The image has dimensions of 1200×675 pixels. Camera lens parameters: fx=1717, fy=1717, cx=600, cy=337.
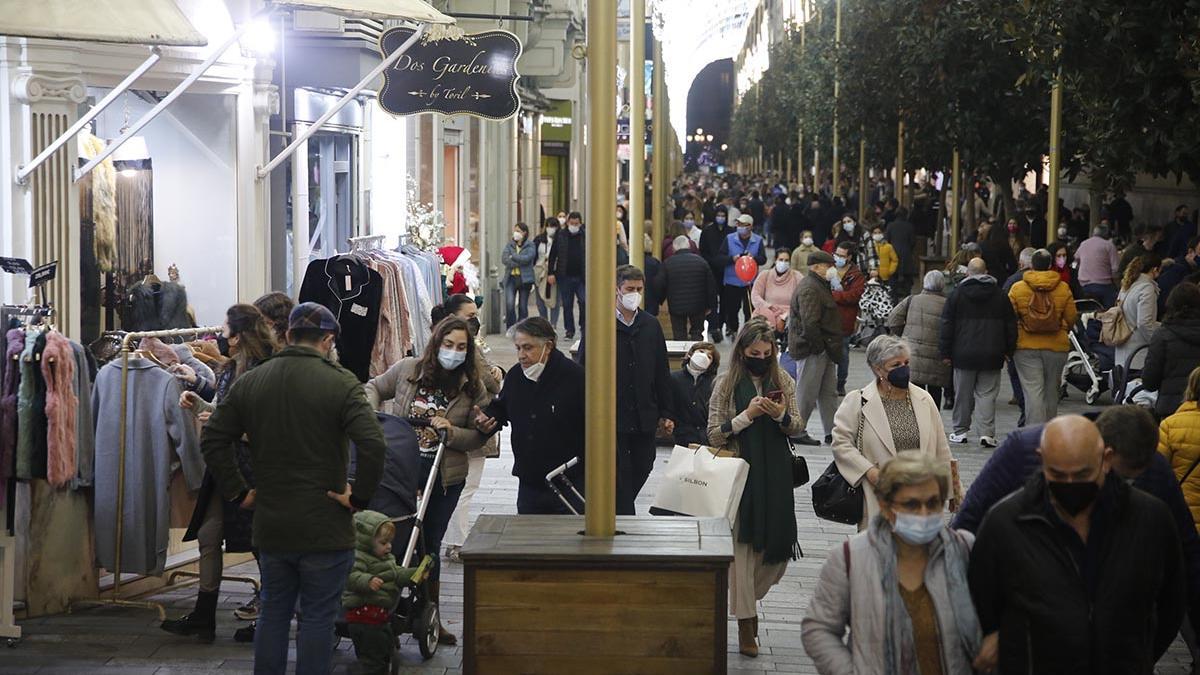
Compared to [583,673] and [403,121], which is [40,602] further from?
[403,121]

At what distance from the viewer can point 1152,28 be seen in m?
15.0

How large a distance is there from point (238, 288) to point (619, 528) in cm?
754

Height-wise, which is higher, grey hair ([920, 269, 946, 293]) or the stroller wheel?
grey hair ([920, 269, 946, 293])

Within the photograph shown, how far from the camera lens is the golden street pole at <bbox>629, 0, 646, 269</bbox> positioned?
17.0 meters

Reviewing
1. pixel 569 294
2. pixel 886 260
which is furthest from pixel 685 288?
pixel 886 260

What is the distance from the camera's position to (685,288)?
792 inches

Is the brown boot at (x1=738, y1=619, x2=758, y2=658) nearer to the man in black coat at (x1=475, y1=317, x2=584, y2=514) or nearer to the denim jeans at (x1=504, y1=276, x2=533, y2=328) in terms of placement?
the man in black coat at (x1=475, y1=317, x2=584, y2=514)

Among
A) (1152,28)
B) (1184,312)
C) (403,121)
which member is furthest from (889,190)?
(1184,312)

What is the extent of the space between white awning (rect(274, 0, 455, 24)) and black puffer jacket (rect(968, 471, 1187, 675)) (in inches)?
285

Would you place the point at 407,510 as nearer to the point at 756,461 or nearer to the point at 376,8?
the point at 756,461

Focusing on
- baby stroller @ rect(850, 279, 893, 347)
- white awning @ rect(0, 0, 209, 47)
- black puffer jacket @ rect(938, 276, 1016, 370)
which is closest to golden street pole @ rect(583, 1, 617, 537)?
white awning @ rect(0, 0, 209, 47)

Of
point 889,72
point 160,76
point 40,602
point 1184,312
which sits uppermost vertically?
point 889,72

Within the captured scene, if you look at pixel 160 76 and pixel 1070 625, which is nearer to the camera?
pixel 1070 625

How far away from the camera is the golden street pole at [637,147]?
17.0 metres
